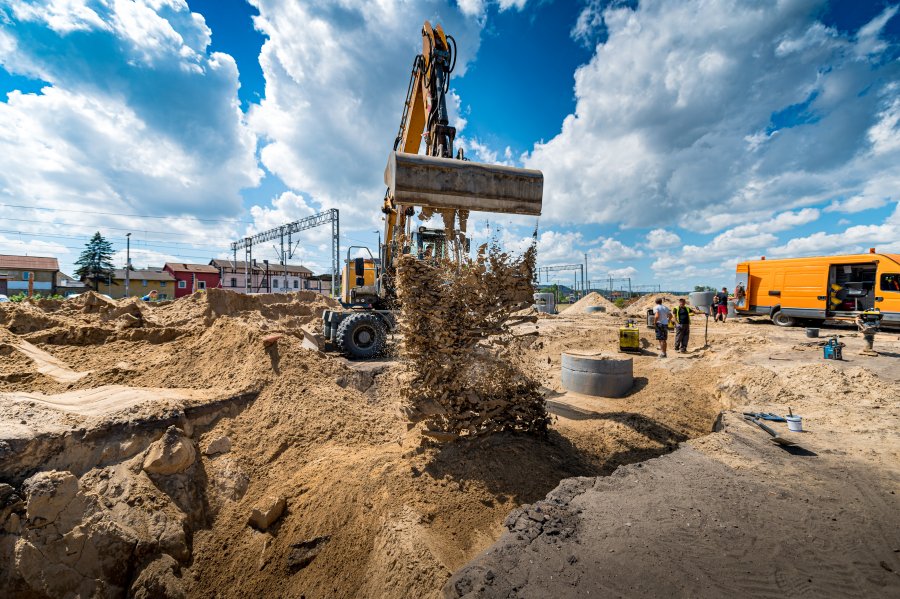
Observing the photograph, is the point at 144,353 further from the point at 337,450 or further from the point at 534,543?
the point at 534,543

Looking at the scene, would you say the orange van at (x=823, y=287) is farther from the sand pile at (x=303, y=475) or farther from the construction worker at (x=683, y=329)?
the sand pile at (x=303, y=475)

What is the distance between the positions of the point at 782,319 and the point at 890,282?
10.8ft

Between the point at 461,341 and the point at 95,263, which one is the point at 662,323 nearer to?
the point at 461,341

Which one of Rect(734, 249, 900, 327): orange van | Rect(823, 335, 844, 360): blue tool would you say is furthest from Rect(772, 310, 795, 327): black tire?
Rect(823, 335, 844, 360): blue tool

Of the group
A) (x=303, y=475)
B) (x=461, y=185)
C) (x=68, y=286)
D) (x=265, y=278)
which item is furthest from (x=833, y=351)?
(x=68, y=286)

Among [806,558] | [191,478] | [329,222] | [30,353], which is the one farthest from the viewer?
[329,222]

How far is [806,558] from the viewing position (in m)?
2.62

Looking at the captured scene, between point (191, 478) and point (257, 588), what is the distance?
71.7 inches

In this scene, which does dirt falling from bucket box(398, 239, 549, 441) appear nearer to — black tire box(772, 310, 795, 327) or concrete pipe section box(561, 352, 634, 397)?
concrete pipe section box(561, 352, 634, 397)

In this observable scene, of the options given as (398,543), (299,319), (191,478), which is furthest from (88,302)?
(398,543)

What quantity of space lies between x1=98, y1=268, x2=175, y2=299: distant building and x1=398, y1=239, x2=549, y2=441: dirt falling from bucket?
52.9 metres

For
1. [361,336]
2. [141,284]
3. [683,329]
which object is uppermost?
[141,284]

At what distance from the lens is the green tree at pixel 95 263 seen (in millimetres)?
44062

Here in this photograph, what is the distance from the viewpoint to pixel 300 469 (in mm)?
5344
